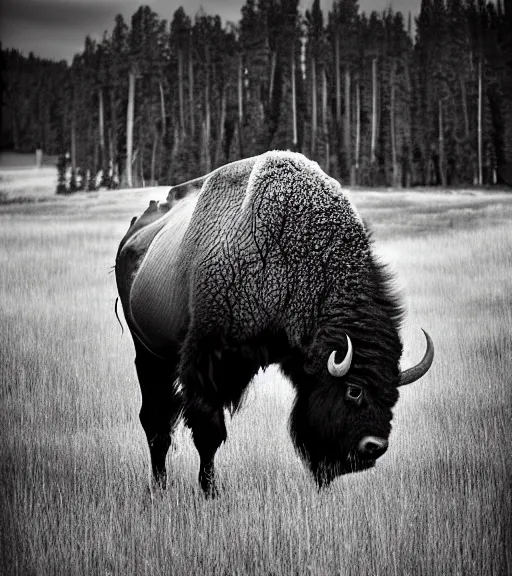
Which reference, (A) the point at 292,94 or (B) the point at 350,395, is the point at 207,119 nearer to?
(A) the point at 292,94

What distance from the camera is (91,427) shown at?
415cm

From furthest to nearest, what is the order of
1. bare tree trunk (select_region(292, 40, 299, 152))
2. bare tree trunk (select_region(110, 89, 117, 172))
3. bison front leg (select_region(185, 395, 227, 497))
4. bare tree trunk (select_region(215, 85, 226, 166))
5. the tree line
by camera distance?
bare tree trunk (select_region(110, 89, 117, 172))
bare tree trunk (select_region(215, 85, 226, 166))
bare tree trunk (select_region(292, 40, 299, 152))
the tree line
bison front leg (select_region(185, 395, 227, 497))

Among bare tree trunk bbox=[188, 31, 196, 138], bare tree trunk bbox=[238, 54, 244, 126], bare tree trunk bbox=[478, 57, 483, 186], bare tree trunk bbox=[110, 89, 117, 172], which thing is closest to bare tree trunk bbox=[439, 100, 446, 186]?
bare tree trunk bbox=[478, 57, 483, 186]

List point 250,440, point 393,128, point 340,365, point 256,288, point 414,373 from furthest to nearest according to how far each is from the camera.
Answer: point 393,128, point 250,440, point 256,288, point 414,373, point 340,365

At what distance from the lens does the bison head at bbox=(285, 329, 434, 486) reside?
9.29 ft

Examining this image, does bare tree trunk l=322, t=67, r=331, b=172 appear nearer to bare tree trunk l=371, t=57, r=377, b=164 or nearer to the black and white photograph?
the black and white photograph

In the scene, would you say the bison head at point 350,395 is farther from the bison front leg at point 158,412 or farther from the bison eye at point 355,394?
the bison front leg at point 158,412

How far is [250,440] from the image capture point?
3.93m

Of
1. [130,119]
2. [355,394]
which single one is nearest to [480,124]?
[130,119]

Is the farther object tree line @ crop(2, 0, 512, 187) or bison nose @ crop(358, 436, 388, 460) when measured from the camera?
tree line @ crop(2, 0, 512, 187)

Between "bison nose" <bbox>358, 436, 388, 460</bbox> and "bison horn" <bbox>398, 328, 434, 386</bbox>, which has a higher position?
"bison horn" <bbox>398, 328, 434, 386</bbox>

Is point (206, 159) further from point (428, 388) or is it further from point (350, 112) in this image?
point (428, 388)

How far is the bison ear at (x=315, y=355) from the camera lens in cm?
296

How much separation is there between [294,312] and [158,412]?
1.18 m
